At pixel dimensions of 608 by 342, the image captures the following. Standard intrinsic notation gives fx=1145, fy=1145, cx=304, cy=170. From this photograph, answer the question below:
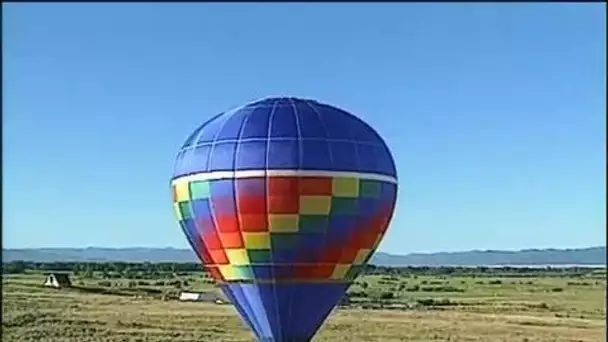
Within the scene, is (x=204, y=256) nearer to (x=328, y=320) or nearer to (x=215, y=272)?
(x=215, y=272)

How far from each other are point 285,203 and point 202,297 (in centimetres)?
3857

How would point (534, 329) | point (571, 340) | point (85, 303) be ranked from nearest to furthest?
point (571, 340)
point (534, 329)
point (85, 303)

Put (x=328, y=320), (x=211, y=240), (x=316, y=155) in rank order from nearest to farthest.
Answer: (x=316, y=155) < (x=211, y=240) < (x=328, y=320)

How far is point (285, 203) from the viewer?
20078mm

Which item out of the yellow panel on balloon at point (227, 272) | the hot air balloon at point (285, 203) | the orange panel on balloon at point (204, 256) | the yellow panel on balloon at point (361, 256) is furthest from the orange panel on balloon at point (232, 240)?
the yellow panel on balloon at point (361, 256)

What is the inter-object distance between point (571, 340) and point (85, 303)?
75.0 ft

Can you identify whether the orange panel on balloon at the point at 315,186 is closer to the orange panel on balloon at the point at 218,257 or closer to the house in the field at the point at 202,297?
the orange panel on balloon at the point at 218,257

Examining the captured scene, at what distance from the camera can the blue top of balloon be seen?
20094 mm

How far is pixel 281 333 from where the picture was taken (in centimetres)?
2062

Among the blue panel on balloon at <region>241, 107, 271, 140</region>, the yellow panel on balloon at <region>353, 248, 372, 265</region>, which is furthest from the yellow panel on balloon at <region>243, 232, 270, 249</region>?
the yellow panel on balloon at <region>353, 248, 372, 265</region>

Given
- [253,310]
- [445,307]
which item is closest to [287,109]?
[253,310]

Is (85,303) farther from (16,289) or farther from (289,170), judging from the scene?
(289,170)

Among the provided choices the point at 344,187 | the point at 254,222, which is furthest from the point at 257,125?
the point at 344,187

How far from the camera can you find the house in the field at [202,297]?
56094mm
